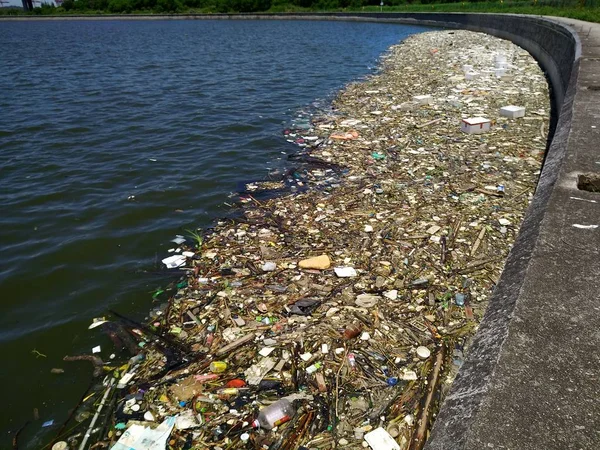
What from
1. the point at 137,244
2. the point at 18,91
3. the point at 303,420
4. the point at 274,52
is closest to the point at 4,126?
the point at 18,91

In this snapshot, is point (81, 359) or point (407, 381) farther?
point (81, 359)

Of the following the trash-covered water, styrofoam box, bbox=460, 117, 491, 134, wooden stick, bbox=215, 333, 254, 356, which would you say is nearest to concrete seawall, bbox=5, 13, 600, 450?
wooden stick, bbox=215, 333, 254, 356

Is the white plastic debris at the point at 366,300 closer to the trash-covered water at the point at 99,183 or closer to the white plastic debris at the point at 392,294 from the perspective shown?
the white plastic debris at the point at 392,294

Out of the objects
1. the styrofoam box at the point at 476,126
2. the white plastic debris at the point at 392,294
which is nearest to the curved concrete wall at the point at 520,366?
the white plastic debris at the point at 392,294

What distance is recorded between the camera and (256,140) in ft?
32.3

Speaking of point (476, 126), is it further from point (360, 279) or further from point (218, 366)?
point (218, 366)

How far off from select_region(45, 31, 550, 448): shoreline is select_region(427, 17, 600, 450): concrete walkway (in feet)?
3.65

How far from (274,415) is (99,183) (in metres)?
6.12

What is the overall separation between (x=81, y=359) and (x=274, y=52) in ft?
82.5

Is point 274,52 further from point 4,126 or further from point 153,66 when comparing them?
point 4,126

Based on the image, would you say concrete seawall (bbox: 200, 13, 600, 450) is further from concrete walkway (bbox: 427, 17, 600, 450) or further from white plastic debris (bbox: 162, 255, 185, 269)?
white plastic debris (bbox: 162, 255, 185, 269)

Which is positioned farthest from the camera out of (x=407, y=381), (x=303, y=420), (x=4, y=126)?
(x=4, y=126)

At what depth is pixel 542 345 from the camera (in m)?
2.21

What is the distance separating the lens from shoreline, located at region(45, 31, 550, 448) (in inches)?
135
